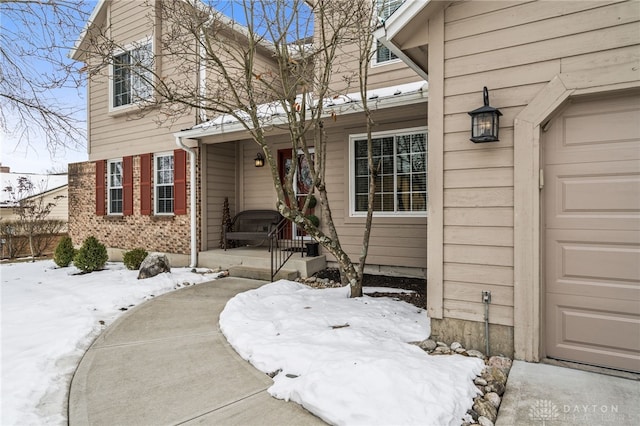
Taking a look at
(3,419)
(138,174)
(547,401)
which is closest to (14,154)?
(138,174)

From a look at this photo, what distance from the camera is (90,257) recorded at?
740cm

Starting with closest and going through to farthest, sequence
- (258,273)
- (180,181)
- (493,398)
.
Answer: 1. (493,398)
2. (258,273)
3. (180,181)

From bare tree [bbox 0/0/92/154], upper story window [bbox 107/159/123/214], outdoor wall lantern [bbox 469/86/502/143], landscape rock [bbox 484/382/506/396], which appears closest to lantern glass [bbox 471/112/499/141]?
outdoor wall lantern [bbox 469/86/502/143]

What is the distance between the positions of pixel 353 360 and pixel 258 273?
3.96 m

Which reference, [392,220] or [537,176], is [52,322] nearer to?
[392,220]

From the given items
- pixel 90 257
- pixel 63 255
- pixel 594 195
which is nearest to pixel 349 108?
pixel 594 195

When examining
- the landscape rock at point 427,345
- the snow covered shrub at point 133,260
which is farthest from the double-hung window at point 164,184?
the landscape rock at point 427,345

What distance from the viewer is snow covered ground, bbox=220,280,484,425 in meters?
2.16

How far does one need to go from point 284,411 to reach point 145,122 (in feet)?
27.6

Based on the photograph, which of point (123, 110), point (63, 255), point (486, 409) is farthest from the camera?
point (123, 110)

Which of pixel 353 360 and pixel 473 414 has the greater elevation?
pixel 353 360

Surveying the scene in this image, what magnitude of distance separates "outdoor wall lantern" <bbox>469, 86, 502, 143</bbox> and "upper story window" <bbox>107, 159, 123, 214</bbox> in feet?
30.2

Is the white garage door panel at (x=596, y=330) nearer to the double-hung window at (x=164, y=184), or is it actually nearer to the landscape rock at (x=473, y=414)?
the landscape rock at (x=473, y=414)

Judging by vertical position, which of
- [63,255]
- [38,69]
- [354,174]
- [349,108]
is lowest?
[63,255]
